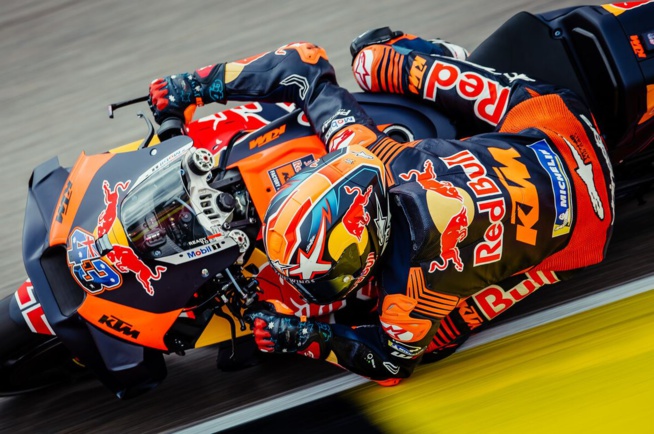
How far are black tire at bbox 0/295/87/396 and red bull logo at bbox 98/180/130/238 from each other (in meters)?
0.69

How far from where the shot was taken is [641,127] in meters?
3.85

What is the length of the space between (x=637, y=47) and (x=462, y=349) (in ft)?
5.50

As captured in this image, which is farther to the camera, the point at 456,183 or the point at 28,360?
the point at 28,360

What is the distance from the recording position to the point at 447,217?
3031 millimetres

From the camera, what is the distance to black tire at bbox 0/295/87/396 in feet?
11.3

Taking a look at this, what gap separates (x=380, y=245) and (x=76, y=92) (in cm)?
332

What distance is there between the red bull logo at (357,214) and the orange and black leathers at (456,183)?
0.62 feet

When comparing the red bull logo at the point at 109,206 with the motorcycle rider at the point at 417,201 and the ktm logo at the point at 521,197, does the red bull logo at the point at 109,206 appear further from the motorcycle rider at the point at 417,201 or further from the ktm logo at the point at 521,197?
the ktm logo at the point at 521,197

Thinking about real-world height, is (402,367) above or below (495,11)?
below

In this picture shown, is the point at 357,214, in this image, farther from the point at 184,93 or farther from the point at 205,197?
the point at 184,93

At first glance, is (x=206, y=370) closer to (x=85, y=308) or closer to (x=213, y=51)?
(x=85, y=308)

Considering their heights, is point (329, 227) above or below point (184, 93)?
below

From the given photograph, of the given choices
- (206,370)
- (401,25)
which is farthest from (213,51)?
(206,370)

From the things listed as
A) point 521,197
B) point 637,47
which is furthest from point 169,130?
point 637,47
